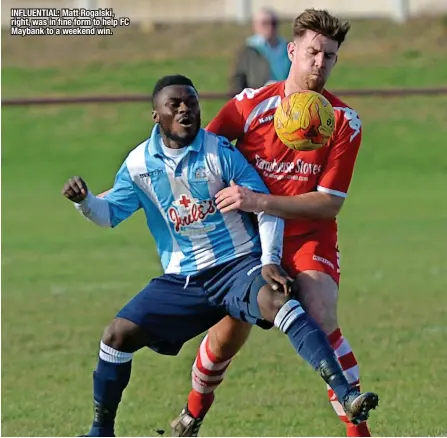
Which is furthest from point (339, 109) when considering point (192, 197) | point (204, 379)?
point (204, 379)

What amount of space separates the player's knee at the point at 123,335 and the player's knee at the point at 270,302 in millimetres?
604

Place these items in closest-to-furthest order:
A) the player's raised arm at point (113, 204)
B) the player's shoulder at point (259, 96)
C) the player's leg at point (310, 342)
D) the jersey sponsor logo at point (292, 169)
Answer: the player's leg at point (310, 342), the player's raised arm at point (113, 204), the jersey sponsor logo at point (292, 169), the player's shoulder at point (259, 96)

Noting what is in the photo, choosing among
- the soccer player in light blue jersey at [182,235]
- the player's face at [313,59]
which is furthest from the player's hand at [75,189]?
the player's face at [313,59]

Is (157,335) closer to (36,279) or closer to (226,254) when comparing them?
(226,254)

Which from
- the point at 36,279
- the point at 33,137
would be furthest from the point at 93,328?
the point at 33,137

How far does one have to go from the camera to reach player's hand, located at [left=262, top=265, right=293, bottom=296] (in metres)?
5.21

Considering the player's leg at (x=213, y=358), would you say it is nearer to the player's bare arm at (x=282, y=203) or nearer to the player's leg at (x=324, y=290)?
the player's leg at (x=324, y=290)

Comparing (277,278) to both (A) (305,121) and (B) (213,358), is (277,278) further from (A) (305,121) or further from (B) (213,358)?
(B) (213,358)

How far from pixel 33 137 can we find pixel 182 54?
484cm

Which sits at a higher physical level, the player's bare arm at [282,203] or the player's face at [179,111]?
the player's face at [179,111]

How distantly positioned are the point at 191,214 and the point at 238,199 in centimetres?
31

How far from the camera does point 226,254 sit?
5.52m

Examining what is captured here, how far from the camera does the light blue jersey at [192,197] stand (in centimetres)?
546

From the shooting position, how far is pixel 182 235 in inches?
219
